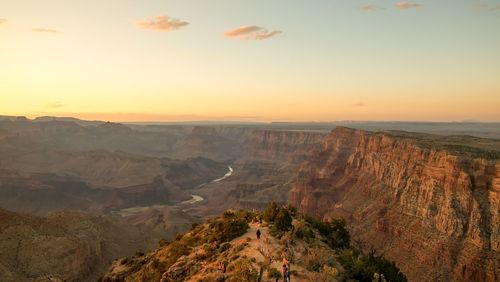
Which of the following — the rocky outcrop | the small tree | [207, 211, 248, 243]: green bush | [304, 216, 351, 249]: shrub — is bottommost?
the rocky outcrop

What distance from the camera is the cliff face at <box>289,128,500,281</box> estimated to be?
5378 cm

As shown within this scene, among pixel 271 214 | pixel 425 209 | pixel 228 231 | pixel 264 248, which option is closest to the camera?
pixel 264 248

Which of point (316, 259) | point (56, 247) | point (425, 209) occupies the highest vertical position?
point (316, 259)

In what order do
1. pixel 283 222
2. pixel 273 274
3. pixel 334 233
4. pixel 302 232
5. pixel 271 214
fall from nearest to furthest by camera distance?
pixel 273 274
pixel 302 232
pixel 283 222
pixel 271 214
pixel 334 233

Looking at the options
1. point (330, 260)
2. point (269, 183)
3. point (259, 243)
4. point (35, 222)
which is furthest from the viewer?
point (269, 183)

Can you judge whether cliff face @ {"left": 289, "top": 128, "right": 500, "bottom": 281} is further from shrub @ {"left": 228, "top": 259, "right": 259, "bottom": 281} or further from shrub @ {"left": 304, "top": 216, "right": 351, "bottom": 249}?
shrub @ {"left": 228, "top": 259, "right": 259, "bottom": 281}

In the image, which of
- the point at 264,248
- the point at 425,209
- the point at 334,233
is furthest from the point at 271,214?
the point at 425,209

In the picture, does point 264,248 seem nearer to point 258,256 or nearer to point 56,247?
point 258,256

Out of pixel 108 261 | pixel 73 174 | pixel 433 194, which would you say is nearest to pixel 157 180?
pixel 73 174

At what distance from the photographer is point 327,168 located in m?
125

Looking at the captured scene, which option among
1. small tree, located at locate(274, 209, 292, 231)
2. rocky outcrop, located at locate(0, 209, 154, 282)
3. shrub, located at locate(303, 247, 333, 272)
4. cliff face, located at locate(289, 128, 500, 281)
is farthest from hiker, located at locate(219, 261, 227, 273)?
cliff face, located at locate(289, 128, 500, 281)

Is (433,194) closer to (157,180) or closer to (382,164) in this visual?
(382,164)

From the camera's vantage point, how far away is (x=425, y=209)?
65.5 meters

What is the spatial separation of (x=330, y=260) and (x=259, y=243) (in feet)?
18.0
